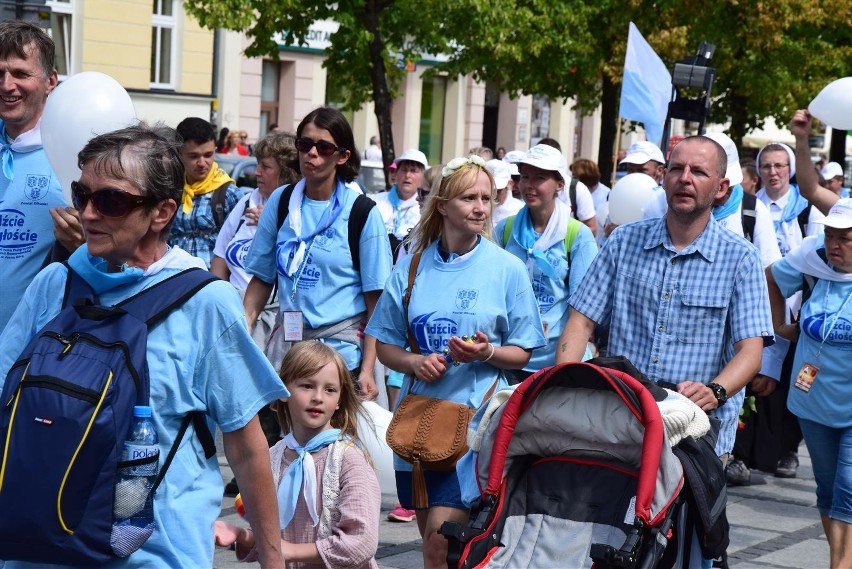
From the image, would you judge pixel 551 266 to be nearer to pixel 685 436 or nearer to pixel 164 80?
pixel 685 436

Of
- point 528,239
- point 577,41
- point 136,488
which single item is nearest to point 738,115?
point 577,41

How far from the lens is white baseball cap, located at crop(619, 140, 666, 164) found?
12.4 m

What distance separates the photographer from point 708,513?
4598mm

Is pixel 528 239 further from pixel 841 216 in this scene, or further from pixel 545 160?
pixel 841 216

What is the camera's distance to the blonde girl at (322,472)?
15.6ft

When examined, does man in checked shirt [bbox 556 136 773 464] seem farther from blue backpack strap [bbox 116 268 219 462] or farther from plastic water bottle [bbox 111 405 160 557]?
plastic water bottle [bbox 111 405 160 557]

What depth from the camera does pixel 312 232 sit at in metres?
6.92

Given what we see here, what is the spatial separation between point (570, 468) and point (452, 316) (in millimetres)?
1235

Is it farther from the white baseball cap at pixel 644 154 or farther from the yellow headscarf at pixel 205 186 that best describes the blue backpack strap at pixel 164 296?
the white baseball cap at pixel 644 154

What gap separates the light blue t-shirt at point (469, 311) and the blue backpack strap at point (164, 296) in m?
2.48

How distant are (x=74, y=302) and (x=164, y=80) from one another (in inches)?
1176

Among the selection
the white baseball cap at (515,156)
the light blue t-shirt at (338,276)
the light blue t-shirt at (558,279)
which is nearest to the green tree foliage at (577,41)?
the white baseball cap at (515,156)

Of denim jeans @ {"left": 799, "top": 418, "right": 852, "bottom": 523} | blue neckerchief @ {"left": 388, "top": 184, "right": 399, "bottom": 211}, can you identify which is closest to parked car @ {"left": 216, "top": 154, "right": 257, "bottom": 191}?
blue neckerchief @ {"left": 388, "top": 184, "right": 399, "bottom": 211}

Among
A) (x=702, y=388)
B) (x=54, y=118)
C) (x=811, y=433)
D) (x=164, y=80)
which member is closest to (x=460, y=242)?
(x=702, y=388)
